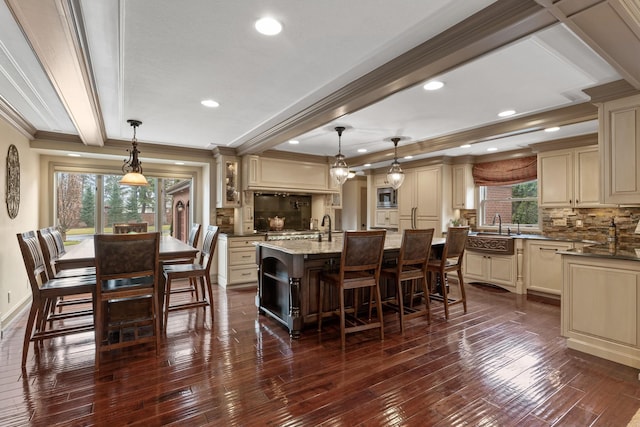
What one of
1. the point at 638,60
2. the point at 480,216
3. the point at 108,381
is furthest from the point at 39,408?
the point at 480,216

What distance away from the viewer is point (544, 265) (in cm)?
475

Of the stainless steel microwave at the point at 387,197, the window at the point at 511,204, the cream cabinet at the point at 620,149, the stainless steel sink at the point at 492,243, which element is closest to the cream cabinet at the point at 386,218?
the stainless steel microwave at the point at 387,197

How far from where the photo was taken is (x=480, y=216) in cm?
616

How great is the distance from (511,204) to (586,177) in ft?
4.48

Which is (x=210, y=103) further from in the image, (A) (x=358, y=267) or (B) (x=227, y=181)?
(B) (x=227, y=181)

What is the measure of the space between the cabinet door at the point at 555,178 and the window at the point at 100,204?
6354mm

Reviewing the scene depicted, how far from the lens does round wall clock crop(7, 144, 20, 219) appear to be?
3654 millimetres

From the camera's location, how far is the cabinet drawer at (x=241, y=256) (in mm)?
5387

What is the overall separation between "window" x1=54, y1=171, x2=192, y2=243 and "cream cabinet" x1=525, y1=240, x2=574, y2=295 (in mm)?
6114

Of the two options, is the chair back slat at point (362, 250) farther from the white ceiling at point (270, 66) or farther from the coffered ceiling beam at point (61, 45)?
the coffered ceiling beam at point (61, 45)

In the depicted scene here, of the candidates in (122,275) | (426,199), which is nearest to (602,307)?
(426,199)

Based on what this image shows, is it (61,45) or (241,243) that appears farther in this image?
(241,243)

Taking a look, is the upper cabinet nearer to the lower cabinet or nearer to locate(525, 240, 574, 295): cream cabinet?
the lower cabinet

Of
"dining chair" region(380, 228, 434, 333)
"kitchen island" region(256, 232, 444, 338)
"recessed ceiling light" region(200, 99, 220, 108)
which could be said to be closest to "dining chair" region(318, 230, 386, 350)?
"kitchen island" region(256, 232, 444, 338)
